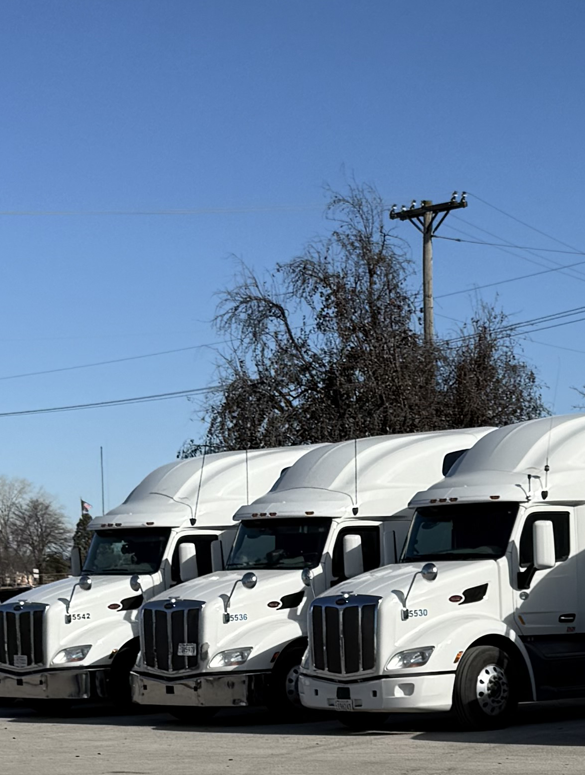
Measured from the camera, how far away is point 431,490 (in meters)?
16.6

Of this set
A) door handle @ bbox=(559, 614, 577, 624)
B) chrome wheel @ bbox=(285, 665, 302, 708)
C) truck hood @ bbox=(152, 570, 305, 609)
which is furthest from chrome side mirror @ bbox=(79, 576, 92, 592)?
door handle @ bbox=(559, 614, 577, 624)

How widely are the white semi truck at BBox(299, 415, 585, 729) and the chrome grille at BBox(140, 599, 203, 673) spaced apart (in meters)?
1.82

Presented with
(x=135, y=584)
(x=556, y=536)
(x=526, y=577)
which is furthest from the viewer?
(x=135, y=584)

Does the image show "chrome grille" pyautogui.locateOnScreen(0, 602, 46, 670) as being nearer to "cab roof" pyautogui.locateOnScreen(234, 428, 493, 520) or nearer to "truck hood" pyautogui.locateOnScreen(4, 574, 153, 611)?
"truck hood" pyautogui.locateOnScreen(4, 574, 153, 611)

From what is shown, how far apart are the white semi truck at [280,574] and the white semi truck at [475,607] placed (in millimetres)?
1153

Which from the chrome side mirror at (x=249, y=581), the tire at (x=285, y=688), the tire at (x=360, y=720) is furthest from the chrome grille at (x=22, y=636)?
the tire at (x=360, y=720)

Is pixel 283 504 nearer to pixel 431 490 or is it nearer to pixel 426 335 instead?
pixel 431 490

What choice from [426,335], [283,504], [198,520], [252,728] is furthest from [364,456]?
[426,335]

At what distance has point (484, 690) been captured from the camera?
47.9ft

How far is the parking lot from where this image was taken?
12398 mm

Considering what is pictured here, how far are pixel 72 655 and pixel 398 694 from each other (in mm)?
5844

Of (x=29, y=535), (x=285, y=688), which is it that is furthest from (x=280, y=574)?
(x=29, y=535)

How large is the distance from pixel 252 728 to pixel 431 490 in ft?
12.4

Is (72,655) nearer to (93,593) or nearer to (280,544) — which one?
(93,593)
